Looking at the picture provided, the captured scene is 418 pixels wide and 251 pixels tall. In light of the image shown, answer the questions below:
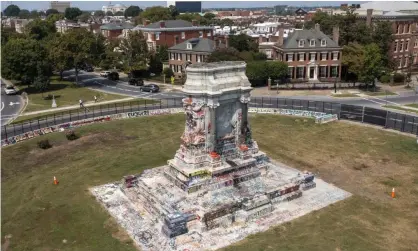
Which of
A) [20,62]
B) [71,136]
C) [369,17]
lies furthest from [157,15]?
[71,136]

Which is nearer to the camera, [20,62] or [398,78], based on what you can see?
[20,62]

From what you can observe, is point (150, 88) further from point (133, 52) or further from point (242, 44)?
point (242, 44)

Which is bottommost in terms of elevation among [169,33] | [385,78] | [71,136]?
[71,136]

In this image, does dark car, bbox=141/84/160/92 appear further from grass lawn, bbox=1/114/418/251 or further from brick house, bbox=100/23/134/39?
brick house, bbox=100/23/134/39

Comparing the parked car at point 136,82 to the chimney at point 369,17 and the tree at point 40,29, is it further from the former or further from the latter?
the chimney at point 369,17

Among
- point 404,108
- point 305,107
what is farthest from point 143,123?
point 404,108

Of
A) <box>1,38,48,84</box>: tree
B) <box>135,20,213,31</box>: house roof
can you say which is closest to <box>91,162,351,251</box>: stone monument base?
<box>1,38,48,84</box>: tree

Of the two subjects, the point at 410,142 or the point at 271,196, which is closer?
the point at 271,196

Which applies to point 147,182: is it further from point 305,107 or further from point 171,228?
point 305,107
